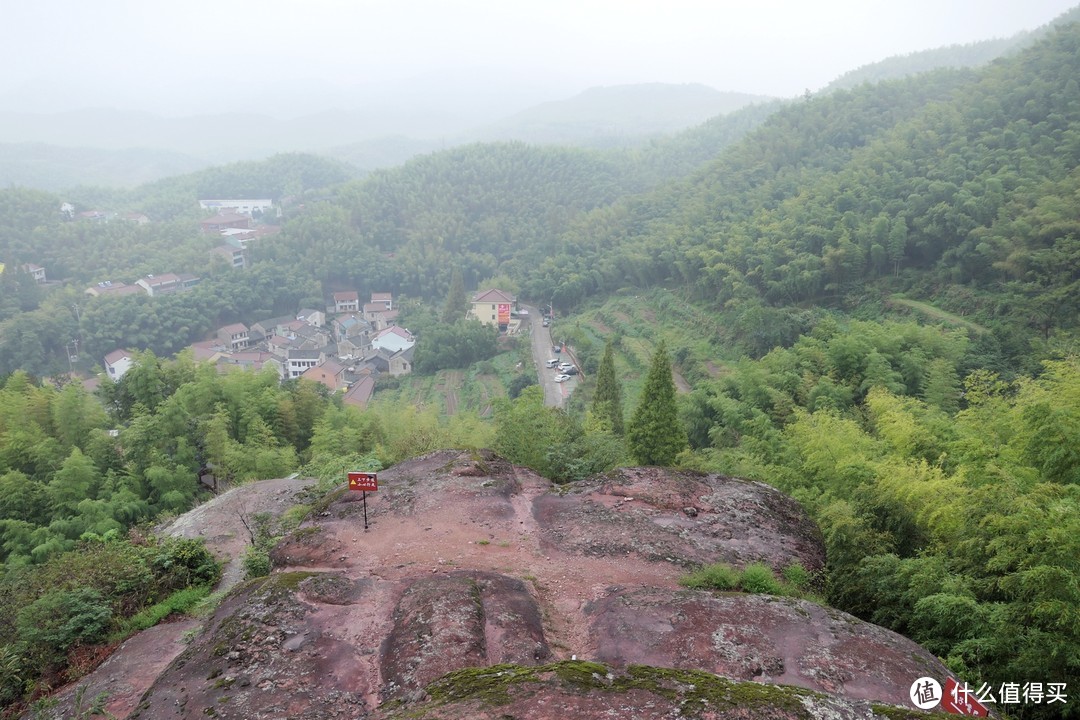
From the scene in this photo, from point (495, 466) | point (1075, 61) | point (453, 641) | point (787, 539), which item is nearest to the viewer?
point (453, 641)

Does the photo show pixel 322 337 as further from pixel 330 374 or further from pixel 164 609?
pixel 164 609

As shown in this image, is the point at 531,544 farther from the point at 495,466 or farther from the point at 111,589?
the point at 111,589

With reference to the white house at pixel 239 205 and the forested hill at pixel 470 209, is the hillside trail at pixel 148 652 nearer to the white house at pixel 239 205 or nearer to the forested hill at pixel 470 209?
the forested hill at pixel 470 209

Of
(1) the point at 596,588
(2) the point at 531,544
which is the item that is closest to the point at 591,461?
(2) the point at 531,544

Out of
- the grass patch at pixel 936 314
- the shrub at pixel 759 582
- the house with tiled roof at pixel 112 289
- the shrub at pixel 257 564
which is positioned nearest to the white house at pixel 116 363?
the house with tiled roof at pixel 112 289

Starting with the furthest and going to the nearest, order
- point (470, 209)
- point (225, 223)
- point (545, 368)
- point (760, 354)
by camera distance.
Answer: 1. point (470, 209)
2. point (225, 223)
3. point (545, 368)
4. point (760, 354)

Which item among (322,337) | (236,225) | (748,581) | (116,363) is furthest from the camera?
(236,225)

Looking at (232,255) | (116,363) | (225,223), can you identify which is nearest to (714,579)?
(116,363)
